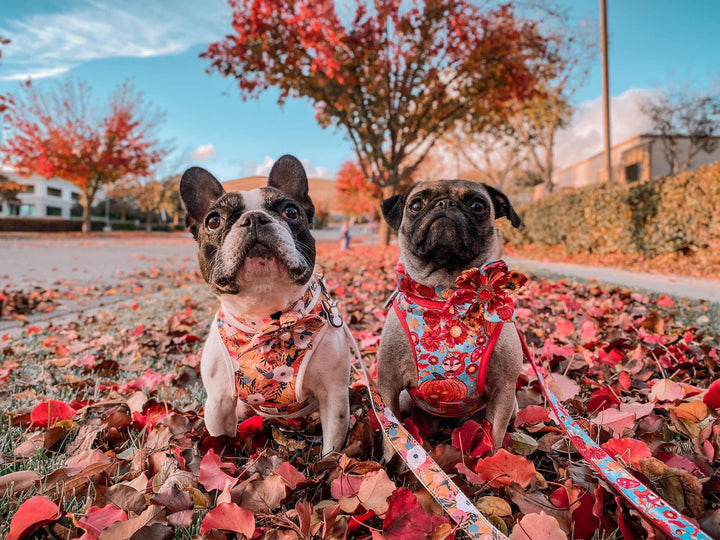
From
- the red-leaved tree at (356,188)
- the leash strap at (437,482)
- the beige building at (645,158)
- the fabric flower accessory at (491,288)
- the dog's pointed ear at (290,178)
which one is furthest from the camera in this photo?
the beige building at (645,158)

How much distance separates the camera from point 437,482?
148 centimetres

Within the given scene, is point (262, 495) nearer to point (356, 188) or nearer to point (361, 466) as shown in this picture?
point (361, 466)

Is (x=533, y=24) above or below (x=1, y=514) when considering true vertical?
above

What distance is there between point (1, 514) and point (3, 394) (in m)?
1.52

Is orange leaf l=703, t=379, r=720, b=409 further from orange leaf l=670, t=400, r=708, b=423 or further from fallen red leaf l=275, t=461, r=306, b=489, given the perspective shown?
fallen red leaf l=275, t=461, r=306, b=489

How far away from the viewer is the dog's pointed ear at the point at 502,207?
2145mm

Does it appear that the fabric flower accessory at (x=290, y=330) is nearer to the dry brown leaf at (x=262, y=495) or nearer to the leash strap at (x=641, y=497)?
the dry brown leaf at (x=262, y=495)

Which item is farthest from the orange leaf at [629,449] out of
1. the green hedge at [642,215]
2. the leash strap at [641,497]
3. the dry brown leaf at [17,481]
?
the green hedge at [642,215]

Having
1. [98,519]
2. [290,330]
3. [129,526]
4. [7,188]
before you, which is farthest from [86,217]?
[129,526]

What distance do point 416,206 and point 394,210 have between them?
0.18 metres

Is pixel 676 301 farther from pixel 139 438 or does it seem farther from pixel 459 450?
pixel 139 438

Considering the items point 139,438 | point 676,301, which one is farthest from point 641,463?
point 676,301

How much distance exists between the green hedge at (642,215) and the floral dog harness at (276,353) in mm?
10835

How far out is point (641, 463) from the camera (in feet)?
5.10
